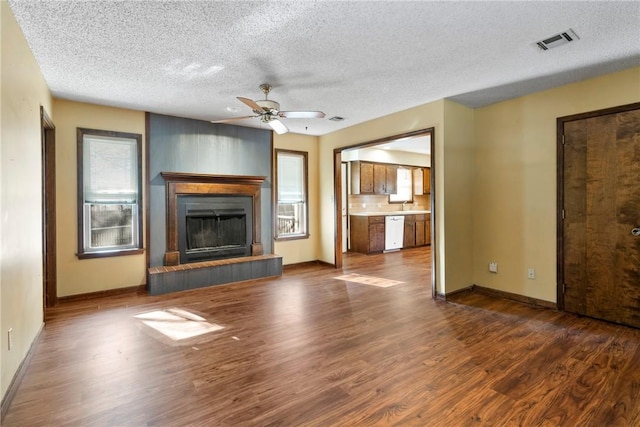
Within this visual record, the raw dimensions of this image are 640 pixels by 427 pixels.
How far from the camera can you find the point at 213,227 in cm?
532

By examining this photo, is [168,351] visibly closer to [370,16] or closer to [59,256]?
[59,256]

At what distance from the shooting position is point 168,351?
275cm

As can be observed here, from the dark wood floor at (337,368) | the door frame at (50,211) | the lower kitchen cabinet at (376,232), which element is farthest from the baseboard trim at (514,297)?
the door frame at (50,211)

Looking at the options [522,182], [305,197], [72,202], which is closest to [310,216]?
[305,197]

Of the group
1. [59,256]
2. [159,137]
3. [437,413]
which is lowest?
[437,413]

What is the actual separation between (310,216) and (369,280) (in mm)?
1820

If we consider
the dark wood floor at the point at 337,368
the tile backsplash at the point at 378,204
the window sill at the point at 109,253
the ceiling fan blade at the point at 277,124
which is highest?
the ceiling fan blade at the point at 277,124

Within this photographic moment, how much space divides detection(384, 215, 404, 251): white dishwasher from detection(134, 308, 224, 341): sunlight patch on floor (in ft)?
16.8

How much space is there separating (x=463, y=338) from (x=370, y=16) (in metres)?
2.75

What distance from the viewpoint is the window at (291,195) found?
605cm

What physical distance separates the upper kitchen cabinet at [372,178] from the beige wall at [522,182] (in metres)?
3.61

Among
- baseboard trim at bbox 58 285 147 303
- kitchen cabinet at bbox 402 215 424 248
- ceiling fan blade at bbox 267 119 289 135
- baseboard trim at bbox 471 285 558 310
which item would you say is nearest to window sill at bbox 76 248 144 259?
baseboard trim at bbox 58 285 147 303

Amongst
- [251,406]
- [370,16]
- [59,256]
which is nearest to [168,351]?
[251,406]

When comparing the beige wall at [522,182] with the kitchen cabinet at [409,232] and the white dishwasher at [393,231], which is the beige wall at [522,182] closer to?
the white dishwasher at [393,231]
